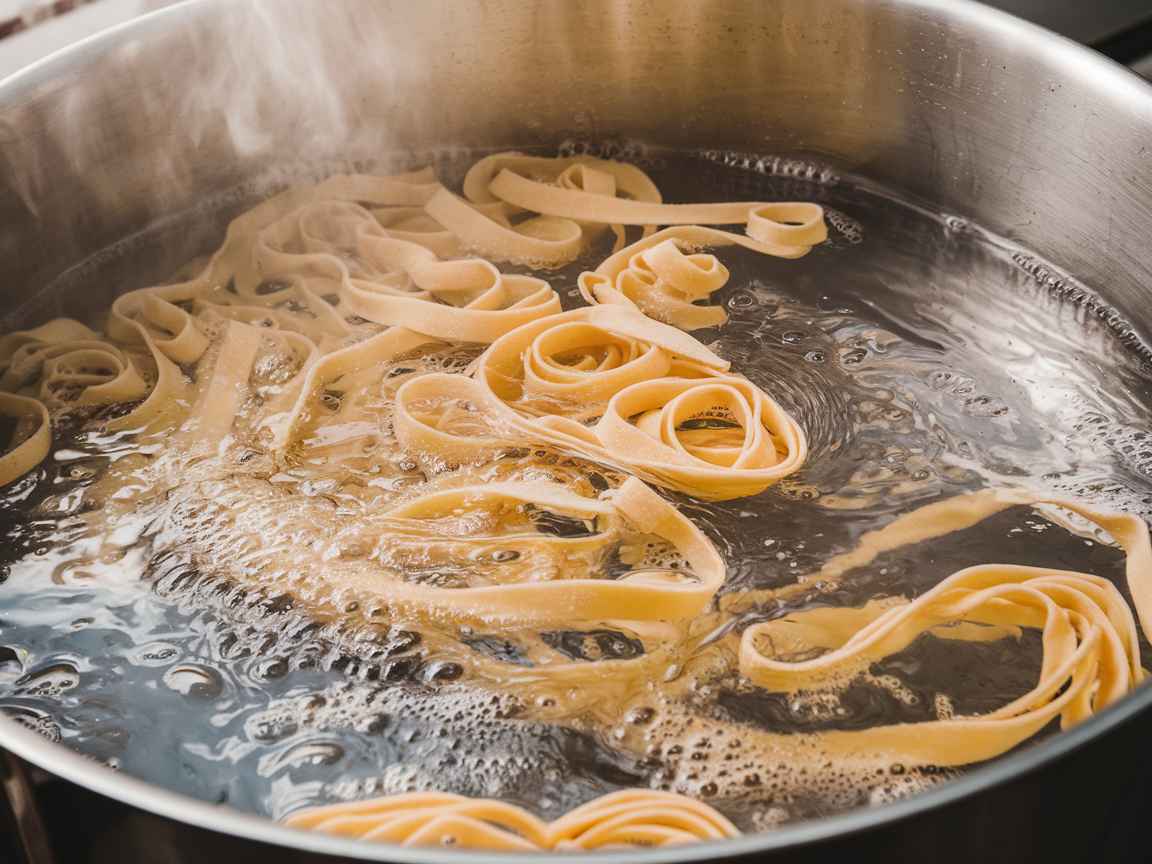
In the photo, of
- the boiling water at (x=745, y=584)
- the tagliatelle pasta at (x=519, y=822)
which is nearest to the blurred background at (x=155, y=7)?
the boiling water at (x=745, y=584)

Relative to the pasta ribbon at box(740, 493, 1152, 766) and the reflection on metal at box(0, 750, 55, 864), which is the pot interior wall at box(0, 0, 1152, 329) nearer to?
Result: the pasta ribbon at box(740, 493, 1152, 766)

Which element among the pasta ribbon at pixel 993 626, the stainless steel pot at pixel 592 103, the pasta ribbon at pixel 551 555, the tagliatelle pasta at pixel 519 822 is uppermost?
the stainless steel pot at pixel 592 103

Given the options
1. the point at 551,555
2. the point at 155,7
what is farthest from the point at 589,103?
the point at 551,555

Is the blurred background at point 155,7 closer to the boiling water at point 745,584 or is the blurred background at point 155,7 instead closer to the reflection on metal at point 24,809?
the boiling water at point 745,584

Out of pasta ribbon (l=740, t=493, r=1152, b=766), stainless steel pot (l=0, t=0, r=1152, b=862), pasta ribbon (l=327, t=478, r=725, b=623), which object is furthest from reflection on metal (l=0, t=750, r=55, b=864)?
stainless steel pot (l=0, t=0, r=1152, b=862)

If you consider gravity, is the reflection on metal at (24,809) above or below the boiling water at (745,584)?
above

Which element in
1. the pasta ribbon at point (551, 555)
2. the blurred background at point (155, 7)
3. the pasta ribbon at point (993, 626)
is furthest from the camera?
the blurred background at point (155, 7)
